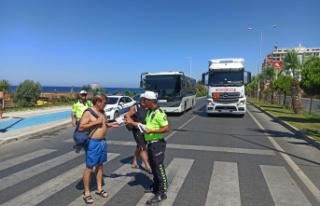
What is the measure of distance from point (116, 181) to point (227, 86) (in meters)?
15.3

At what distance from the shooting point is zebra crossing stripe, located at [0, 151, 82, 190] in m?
6.13

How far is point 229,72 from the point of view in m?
20.8

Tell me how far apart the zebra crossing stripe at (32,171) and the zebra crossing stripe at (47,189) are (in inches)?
23.7

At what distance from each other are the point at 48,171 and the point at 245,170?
4.40 metres

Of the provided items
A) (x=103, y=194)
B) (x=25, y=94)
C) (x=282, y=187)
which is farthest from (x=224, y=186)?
(x=25, y=94)

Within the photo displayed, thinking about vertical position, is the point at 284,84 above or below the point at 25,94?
above

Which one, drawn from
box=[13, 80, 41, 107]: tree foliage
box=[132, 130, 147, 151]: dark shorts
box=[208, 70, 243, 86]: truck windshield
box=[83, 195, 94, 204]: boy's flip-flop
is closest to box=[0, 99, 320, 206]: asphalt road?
box=[83, 195, 94, 204]: boy's flip-flop

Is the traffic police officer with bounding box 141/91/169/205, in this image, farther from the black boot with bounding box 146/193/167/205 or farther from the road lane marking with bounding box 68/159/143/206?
the road lane marking with bounding box 68/159/143/206

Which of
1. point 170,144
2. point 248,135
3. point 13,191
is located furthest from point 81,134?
point 248,135

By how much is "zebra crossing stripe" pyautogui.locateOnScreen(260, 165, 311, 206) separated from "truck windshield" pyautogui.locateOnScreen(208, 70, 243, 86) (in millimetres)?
13326

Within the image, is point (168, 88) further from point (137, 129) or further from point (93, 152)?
point (93, 152)

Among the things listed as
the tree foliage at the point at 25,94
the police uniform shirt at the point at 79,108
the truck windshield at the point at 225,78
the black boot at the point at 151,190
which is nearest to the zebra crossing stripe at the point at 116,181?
the black boot at the point at 151,190

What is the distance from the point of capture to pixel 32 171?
6980 millimetres

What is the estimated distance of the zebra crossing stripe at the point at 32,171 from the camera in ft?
20.1
